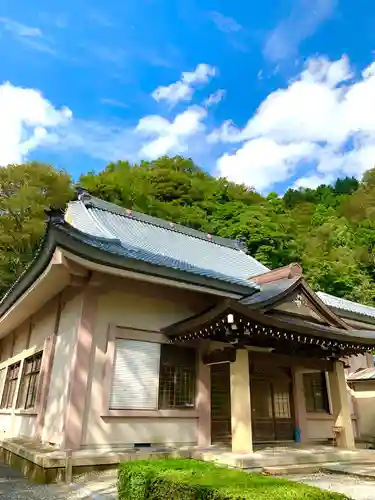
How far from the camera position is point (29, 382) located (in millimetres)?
10930

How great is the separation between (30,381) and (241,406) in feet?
20.5

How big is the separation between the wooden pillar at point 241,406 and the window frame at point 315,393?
4.19 metres

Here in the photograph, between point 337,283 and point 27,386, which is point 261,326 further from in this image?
point 337,283

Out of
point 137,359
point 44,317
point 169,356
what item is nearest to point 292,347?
point 169,356

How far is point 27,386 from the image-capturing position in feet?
36.1

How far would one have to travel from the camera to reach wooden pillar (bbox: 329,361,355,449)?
9.89m

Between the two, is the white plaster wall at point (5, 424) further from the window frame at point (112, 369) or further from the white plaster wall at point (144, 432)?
the window frame at point (112, 369)

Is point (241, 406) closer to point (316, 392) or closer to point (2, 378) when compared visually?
point (316, 392)

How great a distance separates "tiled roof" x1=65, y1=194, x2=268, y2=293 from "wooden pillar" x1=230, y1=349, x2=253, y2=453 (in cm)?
245

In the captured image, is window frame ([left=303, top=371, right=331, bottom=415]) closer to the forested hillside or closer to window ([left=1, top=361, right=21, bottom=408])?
window ([left=1, top=361, right=21, bottom=408])

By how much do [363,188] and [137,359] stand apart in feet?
168

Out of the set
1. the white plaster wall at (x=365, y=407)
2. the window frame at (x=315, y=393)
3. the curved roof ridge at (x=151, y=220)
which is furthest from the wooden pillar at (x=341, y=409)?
the curved roof ridge at (x=151, y=220)

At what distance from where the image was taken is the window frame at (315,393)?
38.0 feet

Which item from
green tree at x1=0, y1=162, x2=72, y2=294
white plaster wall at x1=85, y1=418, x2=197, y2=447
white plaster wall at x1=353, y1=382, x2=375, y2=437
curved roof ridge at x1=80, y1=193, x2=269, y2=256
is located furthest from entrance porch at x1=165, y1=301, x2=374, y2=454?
green tree at x1=0, y1=162, x2=72, y2=294
